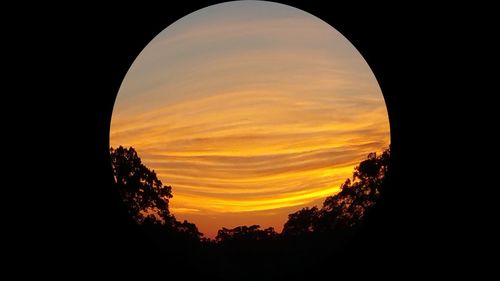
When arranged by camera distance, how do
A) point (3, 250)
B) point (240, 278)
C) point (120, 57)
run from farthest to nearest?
point (240, 278) → point (120, 57) → point (3, 250)

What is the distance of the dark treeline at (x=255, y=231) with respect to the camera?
16938 millimetres

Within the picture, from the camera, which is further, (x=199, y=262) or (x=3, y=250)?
(x=199, y=262)

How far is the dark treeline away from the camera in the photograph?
16.9 m

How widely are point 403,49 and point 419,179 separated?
1.43 metres

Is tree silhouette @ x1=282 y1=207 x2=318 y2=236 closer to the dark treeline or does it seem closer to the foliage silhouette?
the dark treeline

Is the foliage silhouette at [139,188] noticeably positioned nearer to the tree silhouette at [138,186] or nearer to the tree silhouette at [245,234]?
the tree silhouette at [138,186]

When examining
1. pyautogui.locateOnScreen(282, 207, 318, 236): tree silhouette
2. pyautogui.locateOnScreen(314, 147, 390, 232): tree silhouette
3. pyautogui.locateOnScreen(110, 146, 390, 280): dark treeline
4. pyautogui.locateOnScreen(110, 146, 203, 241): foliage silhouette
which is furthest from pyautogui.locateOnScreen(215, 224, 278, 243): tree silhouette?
pyautogui.locateOnScreen(110, 146, 203, 241): foliage silhouette

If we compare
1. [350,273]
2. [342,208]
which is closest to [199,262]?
[342,208]

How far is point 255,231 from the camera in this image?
2366 centimetres

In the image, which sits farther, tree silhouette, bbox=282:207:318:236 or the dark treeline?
tree silhouette, bbox=282:207:318:236

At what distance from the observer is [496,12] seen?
16.8 feet

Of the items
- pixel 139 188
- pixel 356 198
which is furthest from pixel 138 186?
pixel 356 198

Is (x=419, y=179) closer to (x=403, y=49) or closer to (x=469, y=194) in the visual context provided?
(x=469, y=194)

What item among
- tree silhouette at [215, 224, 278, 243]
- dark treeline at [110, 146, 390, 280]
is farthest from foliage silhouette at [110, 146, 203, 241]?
tree silhouette at [215, 224, 278, 243]
